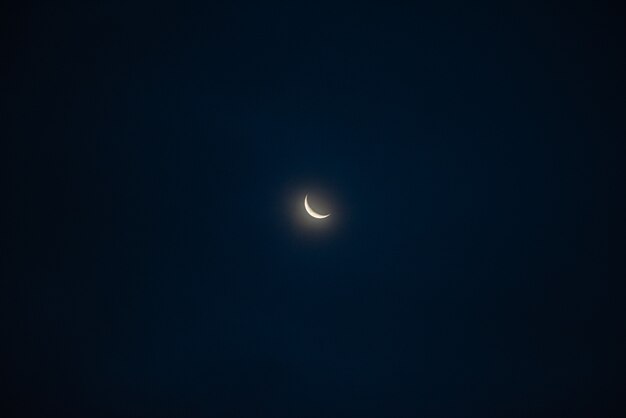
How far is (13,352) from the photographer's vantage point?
5.91 metres

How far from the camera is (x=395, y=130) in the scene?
4.80 m

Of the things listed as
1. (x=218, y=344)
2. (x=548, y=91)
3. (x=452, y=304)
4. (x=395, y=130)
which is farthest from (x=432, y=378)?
(x=548, y=91)

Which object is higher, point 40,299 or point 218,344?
point 40,299

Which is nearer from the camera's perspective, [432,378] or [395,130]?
[395,130]

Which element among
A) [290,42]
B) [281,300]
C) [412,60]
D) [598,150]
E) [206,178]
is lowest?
[281,300]

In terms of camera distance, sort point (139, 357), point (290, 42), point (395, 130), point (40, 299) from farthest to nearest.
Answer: point (139, 357), point (40, 299), point (395, 130), point (290, 42)

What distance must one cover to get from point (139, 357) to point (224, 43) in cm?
479

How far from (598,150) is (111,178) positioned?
20.5 ft

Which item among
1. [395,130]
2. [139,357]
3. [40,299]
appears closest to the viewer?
[395,130]

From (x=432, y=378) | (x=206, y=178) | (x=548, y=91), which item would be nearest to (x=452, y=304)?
(x=432, y=378)

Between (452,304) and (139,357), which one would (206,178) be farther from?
(452,304)

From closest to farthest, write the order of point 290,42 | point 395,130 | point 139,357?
point 290,42, point 395,130, point 139,357

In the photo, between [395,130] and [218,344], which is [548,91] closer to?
[395,130]

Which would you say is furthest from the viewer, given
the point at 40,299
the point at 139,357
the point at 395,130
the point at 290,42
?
the point at 139,357
